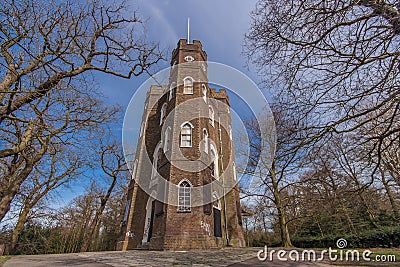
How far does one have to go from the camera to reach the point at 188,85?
1842 cm

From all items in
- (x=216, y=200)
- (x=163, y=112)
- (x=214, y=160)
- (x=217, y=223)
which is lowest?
(x=217, y=223)

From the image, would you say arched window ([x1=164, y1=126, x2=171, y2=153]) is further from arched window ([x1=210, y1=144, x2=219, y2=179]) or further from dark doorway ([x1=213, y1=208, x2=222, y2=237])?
dark doorway ([x1=213, y1=208, x2=222, y2=237])

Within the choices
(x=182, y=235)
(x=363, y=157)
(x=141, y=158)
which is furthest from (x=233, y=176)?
(x=363, y=157)

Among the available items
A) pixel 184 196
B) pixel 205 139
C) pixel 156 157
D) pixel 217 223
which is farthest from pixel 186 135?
pixel 217 223

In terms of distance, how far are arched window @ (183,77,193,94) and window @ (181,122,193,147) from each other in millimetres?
3020

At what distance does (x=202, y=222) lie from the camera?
12.7 meters

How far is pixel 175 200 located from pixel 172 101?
24.8 feet

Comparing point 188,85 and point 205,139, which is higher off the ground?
point 188,85

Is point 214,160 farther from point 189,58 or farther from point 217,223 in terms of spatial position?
point 189,58

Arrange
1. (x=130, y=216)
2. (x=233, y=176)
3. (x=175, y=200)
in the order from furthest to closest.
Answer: (x=233, y=176) → (x=130, y=216) → (x=175, y=200)

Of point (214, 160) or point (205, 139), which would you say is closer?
point (205, 139)

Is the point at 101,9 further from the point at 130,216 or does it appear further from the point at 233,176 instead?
the point at 233,176

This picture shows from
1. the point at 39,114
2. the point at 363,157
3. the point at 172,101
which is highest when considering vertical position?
the point at 172,101

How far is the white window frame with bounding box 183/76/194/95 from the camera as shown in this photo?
59.2 feet
